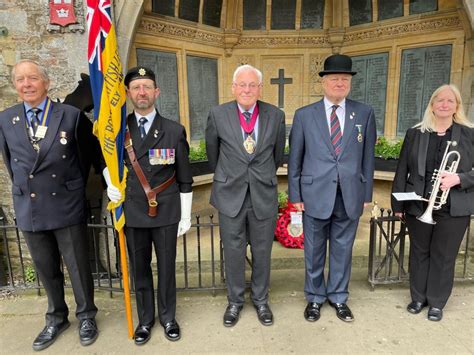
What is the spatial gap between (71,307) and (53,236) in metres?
1.06

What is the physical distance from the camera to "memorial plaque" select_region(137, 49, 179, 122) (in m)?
5.05

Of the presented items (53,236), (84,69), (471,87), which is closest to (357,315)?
(53,236)

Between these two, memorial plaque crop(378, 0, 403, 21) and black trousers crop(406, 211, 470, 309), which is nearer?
black trousers crop(406, 211, 470, 309)

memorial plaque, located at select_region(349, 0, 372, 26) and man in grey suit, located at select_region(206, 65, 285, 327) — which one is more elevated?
memorial plaque, located at select_region(349, 0, 372, 26)

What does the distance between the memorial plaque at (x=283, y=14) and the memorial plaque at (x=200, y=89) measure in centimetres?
123

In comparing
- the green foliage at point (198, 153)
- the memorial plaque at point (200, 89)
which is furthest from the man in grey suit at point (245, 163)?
the memorial plaque at point (200, 89)

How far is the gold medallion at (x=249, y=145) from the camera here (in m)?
2.79

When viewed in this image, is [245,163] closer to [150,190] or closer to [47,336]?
[150,190]

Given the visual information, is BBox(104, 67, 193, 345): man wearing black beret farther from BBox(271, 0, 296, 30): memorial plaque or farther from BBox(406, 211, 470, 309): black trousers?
BBox(271, 0, 296, 30): memorial plaque

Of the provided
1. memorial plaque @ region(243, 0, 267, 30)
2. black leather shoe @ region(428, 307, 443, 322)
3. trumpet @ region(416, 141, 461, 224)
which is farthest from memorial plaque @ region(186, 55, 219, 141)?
black leather shoe @ region(428, 307, 443, 322)

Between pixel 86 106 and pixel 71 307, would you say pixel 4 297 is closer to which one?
pixel 71 307

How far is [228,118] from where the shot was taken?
282 cm

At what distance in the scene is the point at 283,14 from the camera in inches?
233

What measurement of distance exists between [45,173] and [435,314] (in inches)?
135
